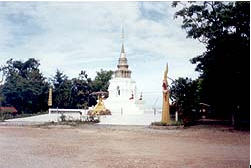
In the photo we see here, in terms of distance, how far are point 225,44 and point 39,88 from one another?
24.8m

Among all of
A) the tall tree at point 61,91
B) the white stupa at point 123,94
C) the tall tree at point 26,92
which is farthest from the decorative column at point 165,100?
the tall tree at point 61,91

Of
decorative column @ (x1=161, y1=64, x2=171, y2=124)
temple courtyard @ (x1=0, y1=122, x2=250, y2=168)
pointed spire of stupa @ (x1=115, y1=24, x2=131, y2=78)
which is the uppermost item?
pointed spire of stupa @ (x1=115, y1=24, x2=131, y2=78)

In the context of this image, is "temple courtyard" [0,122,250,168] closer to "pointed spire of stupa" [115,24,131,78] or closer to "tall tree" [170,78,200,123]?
"tall tree" [170,78,200,123]

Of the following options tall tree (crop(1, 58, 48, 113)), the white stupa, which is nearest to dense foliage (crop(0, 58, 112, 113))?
tall tree (crop(1, 58, 48, 113))

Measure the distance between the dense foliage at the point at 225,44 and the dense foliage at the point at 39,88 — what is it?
71.9 ft

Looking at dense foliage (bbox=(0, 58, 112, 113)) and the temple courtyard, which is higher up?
dense foliage (bbox=(0, 58, 112, 113))

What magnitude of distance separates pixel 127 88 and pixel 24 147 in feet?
98.6

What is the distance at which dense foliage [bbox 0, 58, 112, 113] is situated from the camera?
116 feet

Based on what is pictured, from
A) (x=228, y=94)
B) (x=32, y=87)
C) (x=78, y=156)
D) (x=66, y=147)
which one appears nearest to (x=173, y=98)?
(x=228, y=94)

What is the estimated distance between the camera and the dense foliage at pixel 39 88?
35406 millimetres

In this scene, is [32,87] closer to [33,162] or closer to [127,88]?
[127,88]

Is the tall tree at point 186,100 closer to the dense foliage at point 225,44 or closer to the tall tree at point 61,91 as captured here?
the dense foliage at point 225,44

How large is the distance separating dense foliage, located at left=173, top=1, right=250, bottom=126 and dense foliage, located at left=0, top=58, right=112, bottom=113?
2192 cm

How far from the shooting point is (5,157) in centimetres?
832
